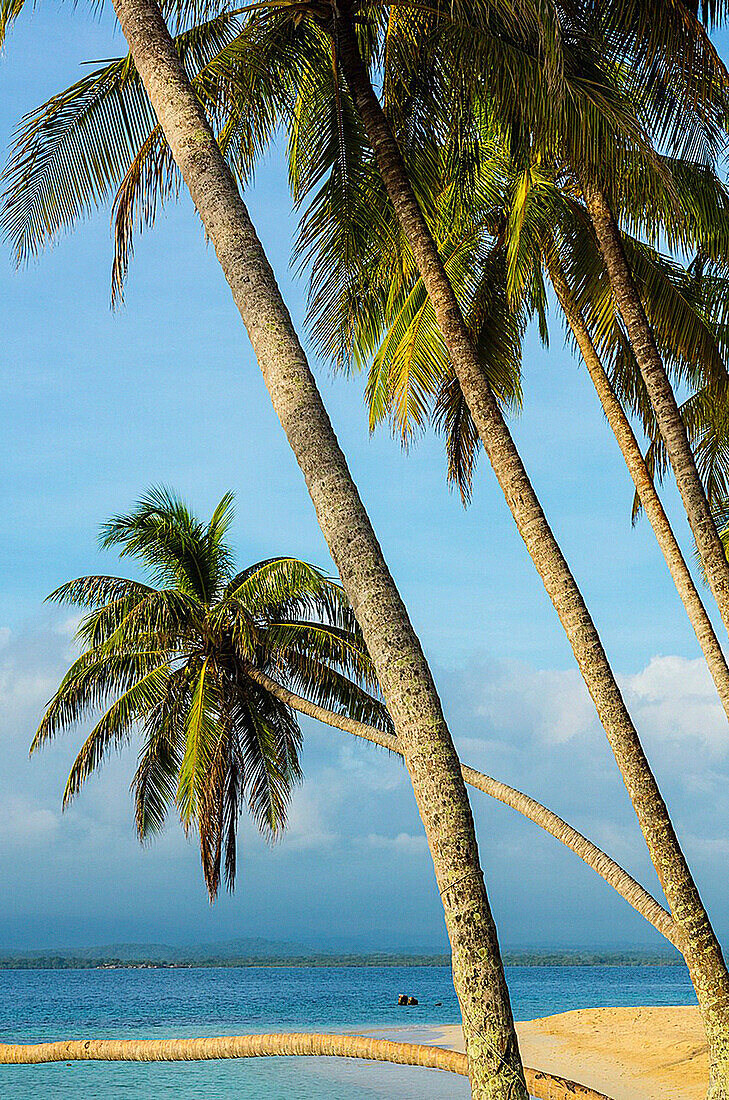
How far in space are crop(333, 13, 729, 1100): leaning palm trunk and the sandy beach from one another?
13965mm

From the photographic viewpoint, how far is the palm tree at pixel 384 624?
359 centimetres

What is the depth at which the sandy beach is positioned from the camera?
19.8 metres

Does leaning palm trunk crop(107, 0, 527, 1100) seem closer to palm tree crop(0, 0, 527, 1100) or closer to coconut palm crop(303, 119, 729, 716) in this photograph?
palm tree crop(0, 0, 527, 1100)

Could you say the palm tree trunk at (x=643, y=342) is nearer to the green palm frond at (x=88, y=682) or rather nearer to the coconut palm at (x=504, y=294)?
the coconut palm at (x=504, y=294)

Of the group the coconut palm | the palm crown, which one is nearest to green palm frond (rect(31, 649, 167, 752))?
the palm crown

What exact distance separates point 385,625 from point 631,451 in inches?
253

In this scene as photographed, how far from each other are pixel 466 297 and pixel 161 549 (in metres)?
7.83

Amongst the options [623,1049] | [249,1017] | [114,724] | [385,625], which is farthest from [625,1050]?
[249,1017]

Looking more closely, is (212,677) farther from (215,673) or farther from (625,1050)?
(625,1050)

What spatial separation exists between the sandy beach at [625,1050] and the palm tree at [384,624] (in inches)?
665

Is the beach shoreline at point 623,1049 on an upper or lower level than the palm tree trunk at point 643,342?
lower

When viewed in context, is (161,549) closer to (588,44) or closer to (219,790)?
(219,790)

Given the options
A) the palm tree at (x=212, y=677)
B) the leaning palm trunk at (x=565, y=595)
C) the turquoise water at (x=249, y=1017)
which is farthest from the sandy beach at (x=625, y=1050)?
the leaning palm trunk at (x=565, y=595)

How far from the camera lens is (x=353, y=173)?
862 cm
